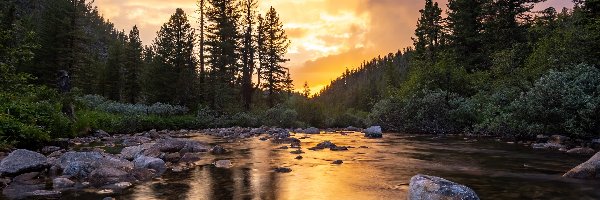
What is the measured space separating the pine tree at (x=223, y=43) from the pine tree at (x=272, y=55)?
5918 millimetres

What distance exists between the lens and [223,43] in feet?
162

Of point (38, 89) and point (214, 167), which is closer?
point (214, 167)

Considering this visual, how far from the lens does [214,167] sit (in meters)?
14.5

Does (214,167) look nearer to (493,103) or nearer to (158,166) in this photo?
(158,166)

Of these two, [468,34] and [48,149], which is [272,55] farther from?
[48,149]

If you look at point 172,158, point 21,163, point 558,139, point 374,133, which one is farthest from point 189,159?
point 558,139

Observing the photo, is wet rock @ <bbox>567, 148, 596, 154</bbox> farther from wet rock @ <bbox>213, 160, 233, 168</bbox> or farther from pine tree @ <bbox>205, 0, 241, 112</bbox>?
pine tree @ <bbox>205, 0, 241, 112</bbox>

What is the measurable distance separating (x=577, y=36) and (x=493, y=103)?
627 centimetres

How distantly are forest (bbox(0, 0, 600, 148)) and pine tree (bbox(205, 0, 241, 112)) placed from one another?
17cm

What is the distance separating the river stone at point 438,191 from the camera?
26.8ft

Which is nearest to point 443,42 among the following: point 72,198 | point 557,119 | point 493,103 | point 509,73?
point 509,73

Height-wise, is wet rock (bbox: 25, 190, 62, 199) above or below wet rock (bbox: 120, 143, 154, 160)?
below

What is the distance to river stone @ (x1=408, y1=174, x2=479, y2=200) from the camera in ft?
26.8

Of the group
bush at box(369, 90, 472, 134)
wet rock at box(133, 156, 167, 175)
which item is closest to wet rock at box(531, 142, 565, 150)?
bush at box(369, 90, 472, 134)
